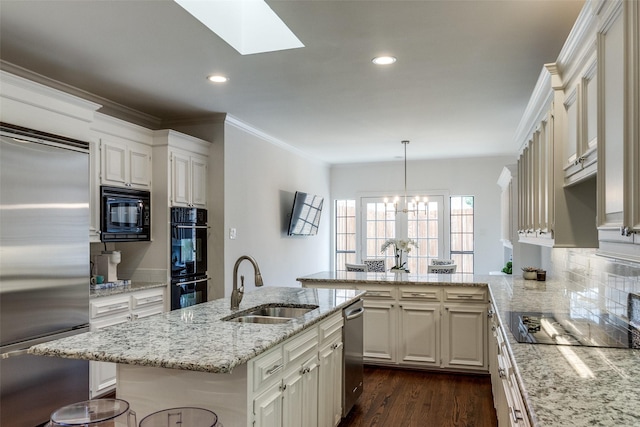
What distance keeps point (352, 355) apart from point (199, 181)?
2669mm

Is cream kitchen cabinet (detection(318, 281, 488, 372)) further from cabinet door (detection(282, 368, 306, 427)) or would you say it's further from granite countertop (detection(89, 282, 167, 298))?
cabinet door (detection(282, 368, 306, 427))

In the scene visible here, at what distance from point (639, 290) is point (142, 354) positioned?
2235 mm

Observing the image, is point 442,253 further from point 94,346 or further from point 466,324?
point 94,346

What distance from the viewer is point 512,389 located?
6.13 ft

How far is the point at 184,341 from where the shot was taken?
1970mm

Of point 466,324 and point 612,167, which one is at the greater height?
point 612,167

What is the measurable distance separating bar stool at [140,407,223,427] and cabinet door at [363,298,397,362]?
2.89 metres

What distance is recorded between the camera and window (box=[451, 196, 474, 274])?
827 centimetres

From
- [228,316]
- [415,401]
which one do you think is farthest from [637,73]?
[415,401]

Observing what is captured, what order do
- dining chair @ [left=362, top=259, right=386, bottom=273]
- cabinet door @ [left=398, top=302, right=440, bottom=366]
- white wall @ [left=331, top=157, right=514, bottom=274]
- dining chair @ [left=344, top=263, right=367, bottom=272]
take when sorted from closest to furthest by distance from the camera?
1. cabinet door @ [left=398, top=302, right=440, bottom=366]
2. dining chair @ [left=344, top=263, right=367, bottom=272]
3. dining chair @ [left=362, top=259, right=386, bottom=273]
4. white wall @ [left=331, top=157, right=514, bottom=274]

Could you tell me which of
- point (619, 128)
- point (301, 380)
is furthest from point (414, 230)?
point (619, 128)

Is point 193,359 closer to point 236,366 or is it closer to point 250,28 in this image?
point 236,366

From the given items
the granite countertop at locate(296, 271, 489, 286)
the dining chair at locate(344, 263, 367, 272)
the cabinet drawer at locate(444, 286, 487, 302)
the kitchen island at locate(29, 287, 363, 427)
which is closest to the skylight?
the kitchen island at locate(29, 287, 363, 427)

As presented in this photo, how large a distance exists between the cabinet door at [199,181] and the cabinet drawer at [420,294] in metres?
2.34
